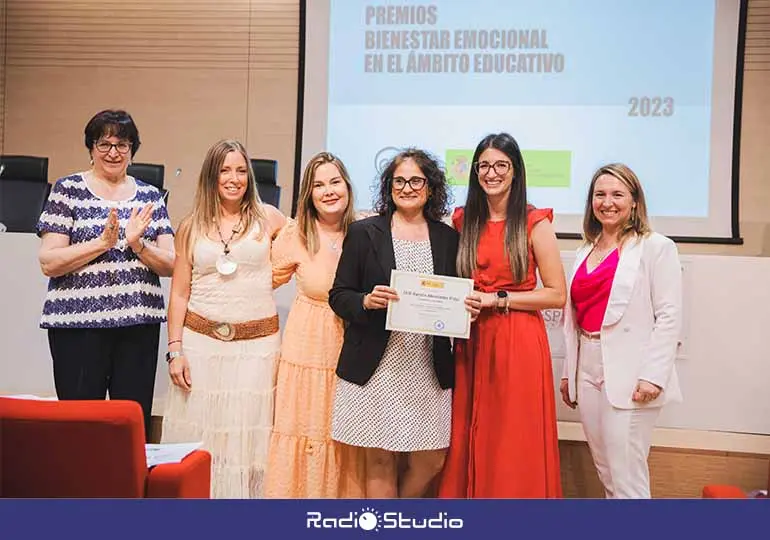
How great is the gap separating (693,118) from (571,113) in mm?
605

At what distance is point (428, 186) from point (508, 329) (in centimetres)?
46

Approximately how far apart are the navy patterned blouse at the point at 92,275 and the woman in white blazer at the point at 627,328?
1.32 m

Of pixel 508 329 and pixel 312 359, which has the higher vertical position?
pixel 508 329

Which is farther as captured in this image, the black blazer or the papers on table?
the black blazer

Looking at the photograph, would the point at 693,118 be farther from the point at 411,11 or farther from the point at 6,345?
the point at 6,345

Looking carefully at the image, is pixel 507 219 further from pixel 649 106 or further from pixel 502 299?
pixel 649 106

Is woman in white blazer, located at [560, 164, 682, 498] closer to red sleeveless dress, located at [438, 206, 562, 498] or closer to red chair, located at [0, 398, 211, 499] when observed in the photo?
red sleeveless dress, located at [438, 206, 562, 498]

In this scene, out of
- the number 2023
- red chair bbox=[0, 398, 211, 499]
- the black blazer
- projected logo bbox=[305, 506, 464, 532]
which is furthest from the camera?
the number 2023

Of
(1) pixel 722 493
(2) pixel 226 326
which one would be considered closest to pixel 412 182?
(2) pixel 226 326

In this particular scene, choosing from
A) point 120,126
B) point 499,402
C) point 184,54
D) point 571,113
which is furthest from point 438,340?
point 184,54

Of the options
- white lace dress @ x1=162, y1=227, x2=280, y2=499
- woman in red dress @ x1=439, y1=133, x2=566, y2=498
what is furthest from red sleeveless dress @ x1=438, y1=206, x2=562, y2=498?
white lace dress @ x1=162, y1=227, x2=280, y2=499

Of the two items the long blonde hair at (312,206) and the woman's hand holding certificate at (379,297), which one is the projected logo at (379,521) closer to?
the woman's hand holding certificate at (379,297)

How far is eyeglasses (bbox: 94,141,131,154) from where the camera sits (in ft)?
7.64

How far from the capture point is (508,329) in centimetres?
229
